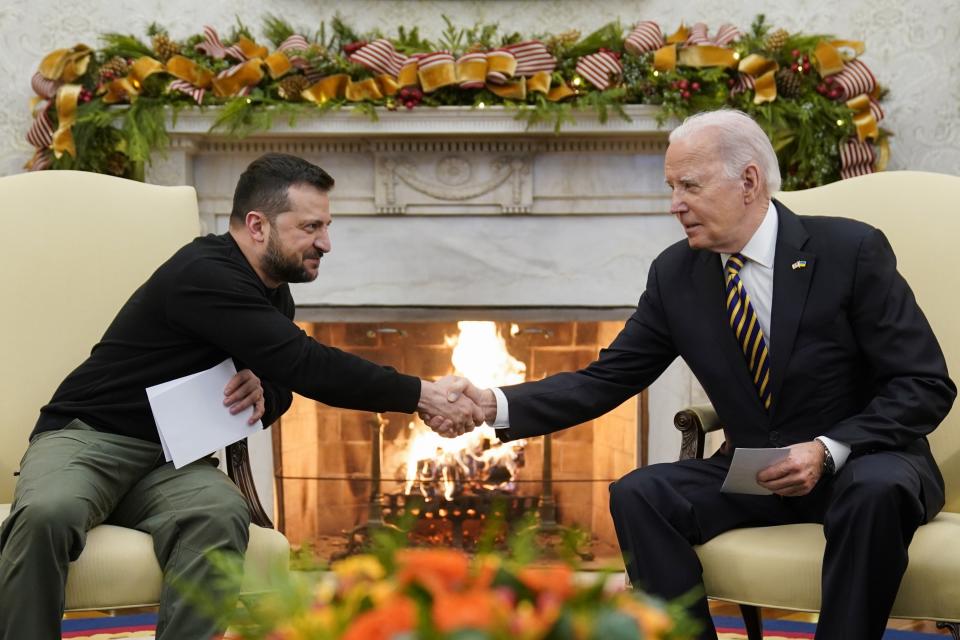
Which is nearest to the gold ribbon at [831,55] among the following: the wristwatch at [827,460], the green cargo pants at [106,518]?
the wristwatch at [827,460]

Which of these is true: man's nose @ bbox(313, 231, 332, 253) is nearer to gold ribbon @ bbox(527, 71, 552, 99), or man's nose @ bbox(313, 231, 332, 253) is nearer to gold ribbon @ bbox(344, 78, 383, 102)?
gold ribbon @ bbox(344, 78, 383, 102)

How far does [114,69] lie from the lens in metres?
3.50

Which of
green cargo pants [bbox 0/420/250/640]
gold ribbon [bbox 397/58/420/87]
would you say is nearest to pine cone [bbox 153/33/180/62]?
gold ribbon [bbox 397/58/420/87]

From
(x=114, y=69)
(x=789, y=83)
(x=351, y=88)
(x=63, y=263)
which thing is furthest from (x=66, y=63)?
(x=789, y=83)

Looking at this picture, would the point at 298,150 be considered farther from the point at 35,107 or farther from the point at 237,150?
the point at 35,107

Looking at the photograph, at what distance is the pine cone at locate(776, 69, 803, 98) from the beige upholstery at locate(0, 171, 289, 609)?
1.93 m

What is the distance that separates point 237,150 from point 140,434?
66.9 inches

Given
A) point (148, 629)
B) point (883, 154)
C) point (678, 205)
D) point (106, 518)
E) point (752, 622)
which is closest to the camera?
point (106, 518)

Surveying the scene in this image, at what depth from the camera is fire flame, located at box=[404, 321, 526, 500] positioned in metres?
3.95

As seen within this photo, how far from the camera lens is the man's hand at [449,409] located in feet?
8.08

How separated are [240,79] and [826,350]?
214cm

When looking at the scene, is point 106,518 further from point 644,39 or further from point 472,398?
point 644,39

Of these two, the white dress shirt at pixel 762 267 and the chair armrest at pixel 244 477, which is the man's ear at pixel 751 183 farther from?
the chair armrest at pixel 244 477

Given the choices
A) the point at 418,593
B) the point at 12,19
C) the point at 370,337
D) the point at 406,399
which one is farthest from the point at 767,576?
the point at 12,19
